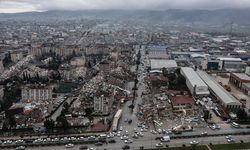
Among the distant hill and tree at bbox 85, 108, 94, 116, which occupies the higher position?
the distant hill

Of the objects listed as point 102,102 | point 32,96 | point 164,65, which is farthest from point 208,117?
point 164,65

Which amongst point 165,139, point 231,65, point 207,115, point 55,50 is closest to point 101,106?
point 165,139

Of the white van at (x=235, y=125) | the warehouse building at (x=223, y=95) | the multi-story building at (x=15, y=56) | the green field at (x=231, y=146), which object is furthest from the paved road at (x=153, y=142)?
the multi-story building at (x=15, y=56)

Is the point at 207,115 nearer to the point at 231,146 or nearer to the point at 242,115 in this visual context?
the point at 242,115

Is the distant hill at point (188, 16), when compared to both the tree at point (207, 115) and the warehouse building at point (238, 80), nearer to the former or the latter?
the warehouse building at point (238, 80)

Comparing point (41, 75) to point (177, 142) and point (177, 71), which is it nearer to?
point (177, 71)

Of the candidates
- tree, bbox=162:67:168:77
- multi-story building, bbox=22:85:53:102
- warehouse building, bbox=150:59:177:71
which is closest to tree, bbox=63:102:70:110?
multi-story building, bbox=22:85:53:102

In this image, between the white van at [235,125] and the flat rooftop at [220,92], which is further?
the flat rooftop at [220,92]

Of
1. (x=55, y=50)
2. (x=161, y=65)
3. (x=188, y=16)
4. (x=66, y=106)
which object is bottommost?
(x=66, y=106)

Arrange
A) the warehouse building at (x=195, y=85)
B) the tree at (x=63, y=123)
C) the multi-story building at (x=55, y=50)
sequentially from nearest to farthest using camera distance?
the tree at (x=63, y=123) < the warehouse building at (x=195, y=85) < the multi-story building at (x=55, y=50)

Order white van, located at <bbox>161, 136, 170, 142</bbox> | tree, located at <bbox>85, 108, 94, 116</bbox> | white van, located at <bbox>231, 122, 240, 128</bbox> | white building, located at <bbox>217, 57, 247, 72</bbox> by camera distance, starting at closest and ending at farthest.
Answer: white van, located at <bbox>161, 136, 170, 142</bbox> → white van, located at <bbox>231, 122, 240, 128</bbox> → tree, located at <bbox>85, 108, 94, 116</bbox> → white building, located at <bbox>217, 57, 247, 72</bbox>

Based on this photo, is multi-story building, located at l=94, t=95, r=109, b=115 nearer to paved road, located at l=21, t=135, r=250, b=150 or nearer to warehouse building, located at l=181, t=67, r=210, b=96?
paved road, located at l=21, t=135, r=250, b=150
